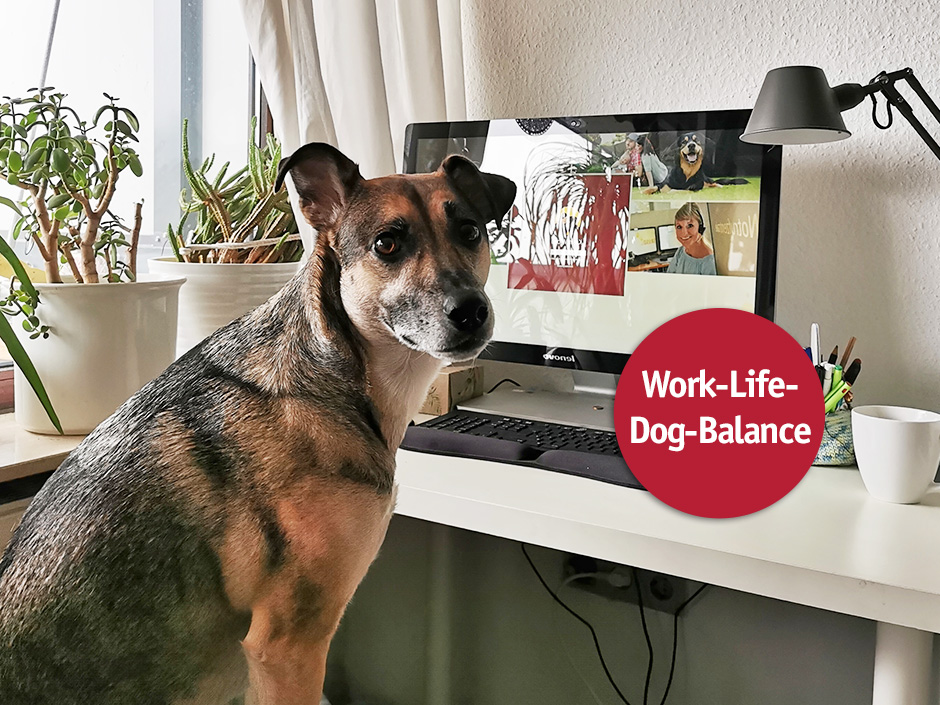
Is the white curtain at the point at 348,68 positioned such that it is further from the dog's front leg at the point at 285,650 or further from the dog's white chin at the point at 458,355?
the dog's front leg at the point at 285,650

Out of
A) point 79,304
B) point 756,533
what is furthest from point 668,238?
point 79,304

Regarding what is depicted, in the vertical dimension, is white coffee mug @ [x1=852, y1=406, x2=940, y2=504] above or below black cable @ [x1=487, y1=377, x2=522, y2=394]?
above

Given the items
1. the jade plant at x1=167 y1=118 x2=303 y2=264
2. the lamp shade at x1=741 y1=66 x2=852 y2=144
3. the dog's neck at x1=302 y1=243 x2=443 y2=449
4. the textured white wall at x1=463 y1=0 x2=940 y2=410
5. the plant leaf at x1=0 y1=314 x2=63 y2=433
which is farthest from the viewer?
the jade plant at x1=167 y1=118 x2=303 y2=264

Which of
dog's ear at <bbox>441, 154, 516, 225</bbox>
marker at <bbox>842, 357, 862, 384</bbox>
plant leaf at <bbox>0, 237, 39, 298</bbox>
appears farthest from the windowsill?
marker at <bbox>842, 357, 862, 384</bbox>

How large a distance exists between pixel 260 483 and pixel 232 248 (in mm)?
962

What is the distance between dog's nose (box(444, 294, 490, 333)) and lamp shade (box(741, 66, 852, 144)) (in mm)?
610

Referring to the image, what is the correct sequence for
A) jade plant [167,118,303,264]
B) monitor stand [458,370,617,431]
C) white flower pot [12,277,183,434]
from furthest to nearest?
jade plant [167,118,303,264]
monitor stand [458,370,617,431]
white flower pot [12,277,183,434]

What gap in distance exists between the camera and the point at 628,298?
1.38m

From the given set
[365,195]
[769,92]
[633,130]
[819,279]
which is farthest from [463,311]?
[819,279]

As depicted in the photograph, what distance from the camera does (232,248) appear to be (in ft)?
5.16

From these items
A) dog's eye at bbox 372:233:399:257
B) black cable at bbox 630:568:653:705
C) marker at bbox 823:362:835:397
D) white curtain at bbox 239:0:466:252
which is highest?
white curtain at bbox 239:0:466:252

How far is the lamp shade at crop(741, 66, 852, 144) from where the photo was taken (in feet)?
3.63

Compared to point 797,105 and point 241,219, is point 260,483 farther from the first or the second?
point 241,219

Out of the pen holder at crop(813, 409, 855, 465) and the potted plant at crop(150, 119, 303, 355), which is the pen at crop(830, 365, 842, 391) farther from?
the potted plant at crop(150, 119, 303, 355)
